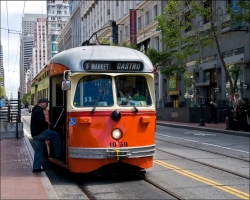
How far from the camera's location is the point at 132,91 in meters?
10.1

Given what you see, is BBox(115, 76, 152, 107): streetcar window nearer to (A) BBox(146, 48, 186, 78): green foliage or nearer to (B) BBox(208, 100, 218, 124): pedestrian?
(B) BBox(208, 100, 218, 124): pedestrian

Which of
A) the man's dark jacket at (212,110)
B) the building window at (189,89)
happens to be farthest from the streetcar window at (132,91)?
the building window at (189,89)

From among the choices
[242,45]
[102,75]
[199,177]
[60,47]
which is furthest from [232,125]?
[60,47]

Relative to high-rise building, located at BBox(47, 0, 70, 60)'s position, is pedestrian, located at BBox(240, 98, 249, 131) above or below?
below

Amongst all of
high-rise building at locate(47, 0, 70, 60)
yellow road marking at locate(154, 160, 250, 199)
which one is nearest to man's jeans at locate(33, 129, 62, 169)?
yellow road marking at locate(154, 160, 250, 199)

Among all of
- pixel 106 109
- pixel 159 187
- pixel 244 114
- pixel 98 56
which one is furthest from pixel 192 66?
pixel 159 187

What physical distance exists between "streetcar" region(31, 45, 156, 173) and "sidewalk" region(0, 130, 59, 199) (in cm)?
100

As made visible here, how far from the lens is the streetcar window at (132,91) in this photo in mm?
9914

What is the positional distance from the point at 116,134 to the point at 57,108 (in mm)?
2438

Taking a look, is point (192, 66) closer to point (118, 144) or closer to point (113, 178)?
point (113, 178)

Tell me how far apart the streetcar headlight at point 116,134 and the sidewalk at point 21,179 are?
169 centimetres

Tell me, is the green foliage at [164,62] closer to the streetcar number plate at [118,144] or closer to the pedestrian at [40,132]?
the pedestrian at [40,132]

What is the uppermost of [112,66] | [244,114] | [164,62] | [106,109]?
[164,62]

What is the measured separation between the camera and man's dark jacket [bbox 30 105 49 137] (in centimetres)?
1027
